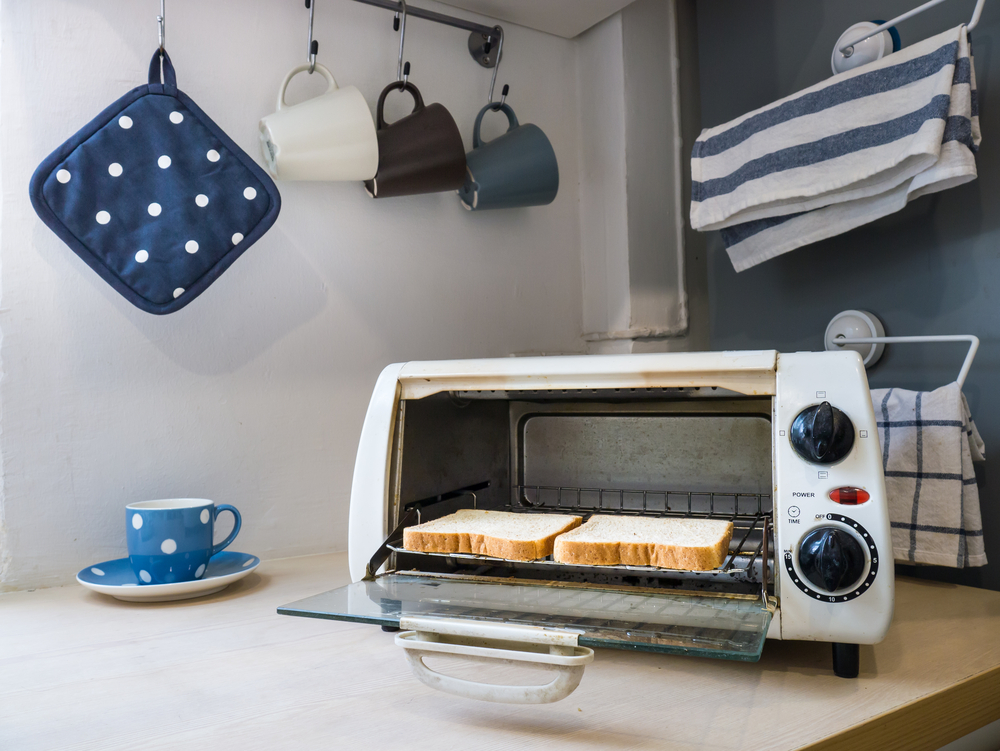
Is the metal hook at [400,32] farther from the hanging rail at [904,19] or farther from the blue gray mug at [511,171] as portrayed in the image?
the hanging rail at [904,19]

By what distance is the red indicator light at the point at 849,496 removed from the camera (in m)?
0.58

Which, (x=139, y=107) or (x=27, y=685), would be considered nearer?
(x=27, y=685)

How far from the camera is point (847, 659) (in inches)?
23.2

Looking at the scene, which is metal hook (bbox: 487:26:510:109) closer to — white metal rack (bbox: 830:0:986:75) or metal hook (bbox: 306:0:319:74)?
metal hook (bbox: 306:0:319:74)

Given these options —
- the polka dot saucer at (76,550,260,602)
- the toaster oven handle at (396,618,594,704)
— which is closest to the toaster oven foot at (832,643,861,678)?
the toaster oven handle at (396,618,594,704)

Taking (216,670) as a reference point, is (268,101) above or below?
above

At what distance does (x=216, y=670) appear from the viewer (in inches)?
24.8

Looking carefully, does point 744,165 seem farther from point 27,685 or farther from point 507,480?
point 27,685

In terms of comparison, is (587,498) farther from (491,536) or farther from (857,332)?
(857,332)

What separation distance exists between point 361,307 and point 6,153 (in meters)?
0.48

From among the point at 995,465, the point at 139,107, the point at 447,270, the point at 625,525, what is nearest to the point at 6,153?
the point at 139,107

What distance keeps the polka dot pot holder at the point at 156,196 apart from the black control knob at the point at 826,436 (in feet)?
2.38

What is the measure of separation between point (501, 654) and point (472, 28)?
1015 millimetres

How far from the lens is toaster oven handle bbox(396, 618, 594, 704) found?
1.65ft
